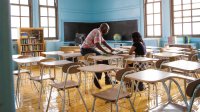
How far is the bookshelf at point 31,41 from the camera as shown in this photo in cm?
896

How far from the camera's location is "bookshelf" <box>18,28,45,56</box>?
8956 millimetres

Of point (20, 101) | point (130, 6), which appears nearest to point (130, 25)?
Answer: point (130, 6)

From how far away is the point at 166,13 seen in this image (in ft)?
30.3

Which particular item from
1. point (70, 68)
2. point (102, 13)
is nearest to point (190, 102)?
point (70, 68)

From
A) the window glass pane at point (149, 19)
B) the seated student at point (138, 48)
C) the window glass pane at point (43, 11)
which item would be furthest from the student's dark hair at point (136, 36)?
the window glass pane at point (43, 11)

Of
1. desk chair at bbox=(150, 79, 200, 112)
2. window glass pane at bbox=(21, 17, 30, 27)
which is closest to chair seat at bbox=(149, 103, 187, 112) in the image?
desk chair at bbox=(150, 79, 200, 112)

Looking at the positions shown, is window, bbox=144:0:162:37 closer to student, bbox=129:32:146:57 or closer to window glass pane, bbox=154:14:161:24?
window glass pane, bbox=154:14:161:24

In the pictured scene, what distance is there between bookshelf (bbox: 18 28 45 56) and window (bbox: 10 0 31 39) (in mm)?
298

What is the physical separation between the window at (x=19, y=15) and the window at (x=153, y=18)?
489 centimetres

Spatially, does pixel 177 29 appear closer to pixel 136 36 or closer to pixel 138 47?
pixel 138 47

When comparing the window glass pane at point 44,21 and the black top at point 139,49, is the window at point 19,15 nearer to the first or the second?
the window glass pane at point 44,21

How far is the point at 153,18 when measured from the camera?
32.1 ft

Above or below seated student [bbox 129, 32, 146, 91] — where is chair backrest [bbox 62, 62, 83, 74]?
below

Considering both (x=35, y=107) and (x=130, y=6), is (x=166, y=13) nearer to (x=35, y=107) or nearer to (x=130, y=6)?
(x=130, y=6)
